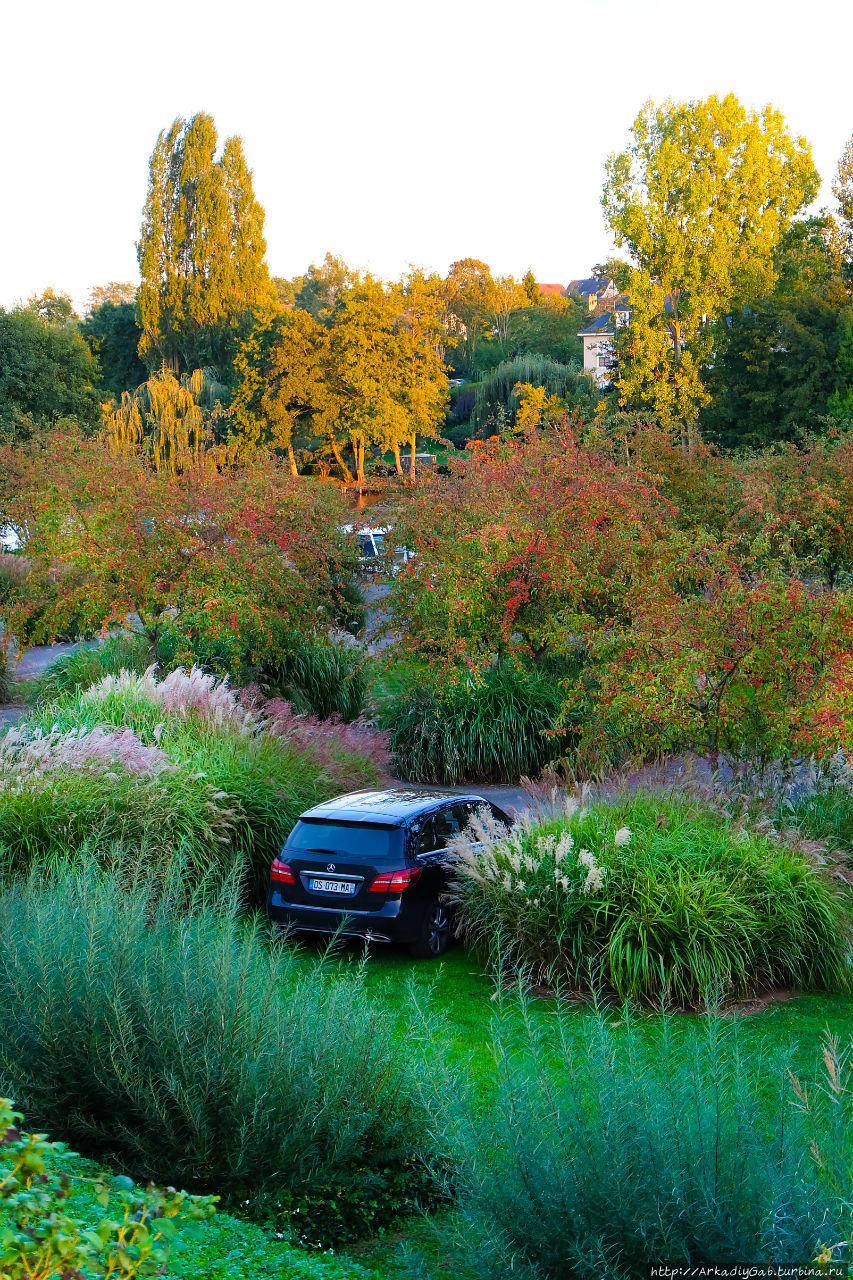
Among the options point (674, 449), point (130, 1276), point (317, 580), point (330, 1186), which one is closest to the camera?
point (130, 1276)

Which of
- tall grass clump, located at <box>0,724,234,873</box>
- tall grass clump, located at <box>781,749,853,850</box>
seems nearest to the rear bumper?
tall grass clump, located at <box>0,724,234,873</box>

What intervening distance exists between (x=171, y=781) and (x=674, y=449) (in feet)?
52.9

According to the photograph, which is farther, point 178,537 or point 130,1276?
point 178,537

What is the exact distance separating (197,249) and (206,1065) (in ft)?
220

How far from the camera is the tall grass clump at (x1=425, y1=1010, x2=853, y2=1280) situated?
3.96m

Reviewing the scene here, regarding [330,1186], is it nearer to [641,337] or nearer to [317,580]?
[317,580]

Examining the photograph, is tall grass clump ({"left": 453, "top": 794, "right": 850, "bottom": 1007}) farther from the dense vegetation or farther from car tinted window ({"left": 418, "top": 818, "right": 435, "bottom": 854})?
car tinted window ({"left": 418, "top": 818, "right": 435, "bottom": 854})

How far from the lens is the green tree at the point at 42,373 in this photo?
153 feet

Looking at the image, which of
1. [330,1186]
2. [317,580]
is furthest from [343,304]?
[330,1186]

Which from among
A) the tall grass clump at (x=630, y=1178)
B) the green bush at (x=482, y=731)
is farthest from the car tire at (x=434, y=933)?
the green bush at (x=482, y=731)

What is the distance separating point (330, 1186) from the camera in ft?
17.9

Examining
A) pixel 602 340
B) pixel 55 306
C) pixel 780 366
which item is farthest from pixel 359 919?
pixel 55 306

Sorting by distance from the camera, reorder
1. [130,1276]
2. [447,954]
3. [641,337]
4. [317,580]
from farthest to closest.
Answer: [641,337] → [317,580] → [447,954] → [130,1276]

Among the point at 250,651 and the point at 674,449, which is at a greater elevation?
the point at 674,449
